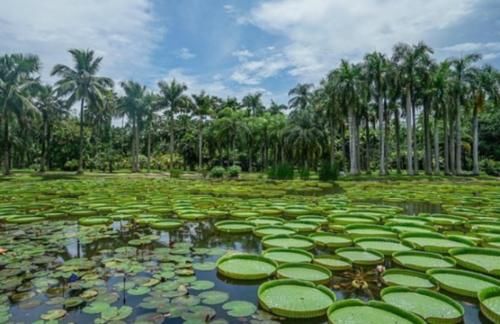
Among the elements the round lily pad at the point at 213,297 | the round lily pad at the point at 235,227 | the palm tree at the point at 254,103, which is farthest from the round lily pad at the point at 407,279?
the palm tree at the point at 254,103

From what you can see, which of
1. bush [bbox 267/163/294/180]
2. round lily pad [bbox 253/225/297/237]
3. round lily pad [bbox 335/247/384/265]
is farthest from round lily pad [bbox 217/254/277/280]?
bush [bbox 267/163/294/180]

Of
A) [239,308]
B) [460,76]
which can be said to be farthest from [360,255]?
[460,76]

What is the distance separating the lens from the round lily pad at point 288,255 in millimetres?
4770

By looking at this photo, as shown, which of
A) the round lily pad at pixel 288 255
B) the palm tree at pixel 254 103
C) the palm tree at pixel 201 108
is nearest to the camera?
the round lily pad at pixel 288 255

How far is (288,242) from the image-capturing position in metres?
5.74

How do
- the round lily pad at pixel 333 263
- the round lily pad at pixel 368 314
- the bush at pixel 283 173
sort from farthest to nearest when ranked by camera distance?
the bush at pixel 283 173 → the round lily pad at pixel 333 263 → the round lily pad at pixel 368 314

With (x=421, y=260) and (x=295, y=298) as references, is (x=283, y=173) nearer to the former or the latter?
(x=421, y=260)

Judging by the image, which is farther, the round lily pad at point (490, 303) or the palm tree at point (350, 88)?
the palm tree at point (350, 88)

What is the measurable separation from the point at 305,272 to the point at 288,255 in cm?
76

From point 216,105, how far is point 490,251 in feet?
156

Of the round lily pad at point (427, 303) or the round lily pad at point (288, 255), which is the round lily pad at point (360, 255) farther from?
the round lily pad at point (427, 303)

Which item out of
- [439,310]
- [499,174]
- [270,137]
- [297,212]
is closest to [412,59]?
[499,174]

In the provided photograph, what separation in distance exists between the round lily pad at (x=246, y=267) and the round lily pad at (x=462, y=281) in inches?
81.3

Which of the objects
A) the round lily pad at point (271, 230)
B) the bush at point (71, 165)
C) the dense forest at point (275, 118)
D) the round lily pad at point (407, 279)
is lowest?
the round lily pad at point (407, 279)
